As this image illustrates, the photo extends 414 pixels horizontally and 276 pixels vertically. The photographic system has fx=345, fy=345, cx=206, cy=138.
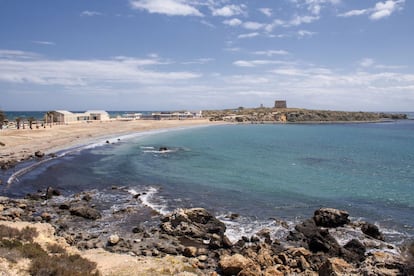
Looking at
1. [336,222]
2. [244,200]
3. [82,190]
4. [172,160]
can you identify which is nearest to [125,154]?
[172,160]

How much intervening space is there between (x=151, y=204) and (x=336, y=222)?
43.6ft

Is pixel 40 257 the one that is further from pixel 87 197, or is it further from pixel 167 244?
pixel 87 197

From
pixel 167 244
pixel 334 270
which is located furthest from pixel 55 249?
pixel 334 270

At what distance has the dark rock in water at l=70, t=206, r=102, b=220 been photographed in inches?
898

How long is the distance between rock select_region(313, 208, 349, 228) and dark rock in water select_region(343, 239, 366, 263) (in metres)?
3.39

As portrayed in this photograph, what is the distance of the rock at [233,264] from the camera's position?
15.1m

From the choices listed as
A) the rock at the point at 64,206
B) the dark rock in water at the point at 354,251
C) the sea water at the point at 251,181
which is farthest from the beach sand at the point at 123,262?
the dark rock in water at the point at 354,251

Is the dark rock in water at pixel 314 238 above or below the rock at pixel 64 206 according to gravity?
below

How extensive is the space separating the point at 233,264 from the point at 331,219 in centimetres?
971

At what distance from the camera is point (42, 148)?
54.1 m

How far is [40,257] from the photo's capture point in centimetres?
1319

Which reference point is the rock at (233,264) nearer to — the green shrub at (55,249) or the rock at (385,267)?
the rock at (385,267)

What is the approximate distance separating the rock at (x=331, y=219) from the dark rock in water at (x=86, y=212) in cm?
1443

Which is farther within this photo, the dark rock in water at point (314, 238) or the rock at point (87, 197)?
the rock at point (87, 197)
